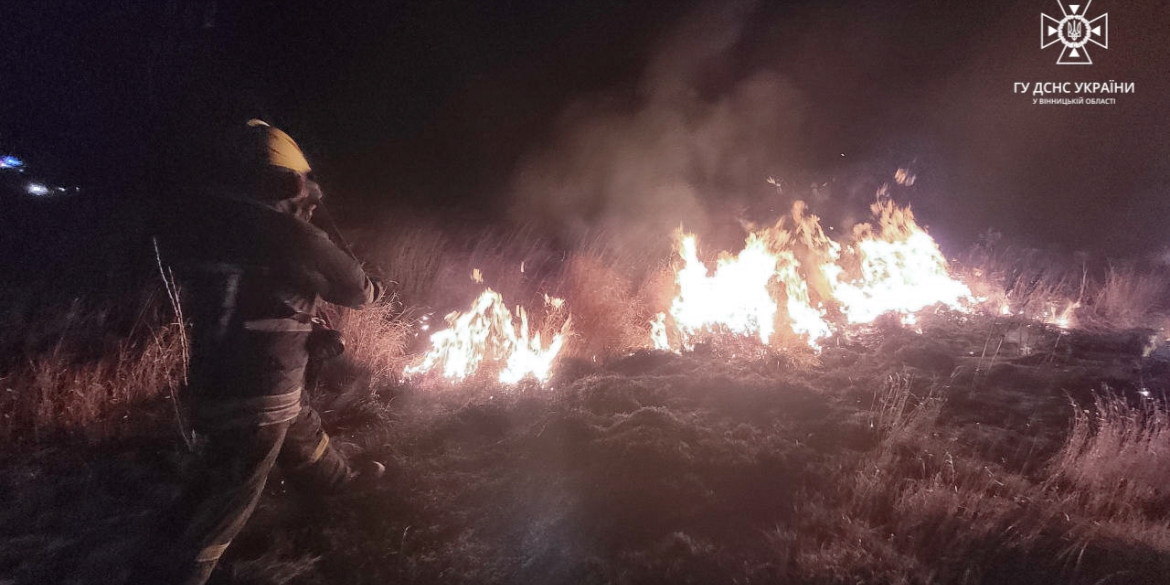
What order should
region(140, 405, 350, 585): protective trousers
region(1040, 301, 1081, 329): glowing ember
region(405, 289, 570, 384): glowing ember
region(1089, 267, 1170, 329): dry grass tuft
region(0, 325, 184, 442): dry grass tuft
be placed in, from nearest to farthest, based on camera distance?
1. region(140, 405, 350, 585): protective trousers
2. region(0, 325, 184, 442): dry grass tuft
3. region(405, 289, 570, 384): glowing ember
4. region(1040, 301, 1081, 329): glowing ember
5. region(1089, 267, 1170, 329): dry grass tuft

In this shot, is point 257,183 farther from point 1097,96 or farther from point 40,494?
point 1097,96

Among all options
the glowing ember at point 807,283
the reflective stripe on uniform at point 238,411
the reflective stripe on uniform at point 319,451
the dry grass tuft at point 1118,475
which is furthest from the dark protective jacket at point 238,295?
the dry grass tuft at point 1118,475

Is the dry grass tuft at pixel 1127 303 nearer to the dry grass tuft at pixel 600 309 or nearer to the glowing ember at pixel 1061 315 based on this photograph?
the glowing ember at pixel 1061 315

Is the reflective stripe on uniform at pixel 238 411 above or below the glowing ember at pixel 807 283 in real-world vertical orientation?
below

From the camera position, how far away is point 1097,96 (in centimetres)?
1138

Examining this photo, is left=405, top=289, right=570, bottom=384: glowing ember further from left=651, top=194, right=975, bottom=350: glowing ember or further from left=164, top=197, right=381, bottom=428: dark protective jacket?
left=164, top=197, right=381, bottom=428: dark protective jacket

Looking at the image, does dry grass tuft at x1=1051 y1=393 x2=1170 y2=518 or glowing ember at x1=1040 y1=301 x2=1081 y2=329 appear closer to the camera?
dry grass tuft at x1=1051 y1=393 x2=1170 y2=518

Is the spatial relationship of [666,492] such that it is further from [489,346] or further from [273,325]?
[489,346]

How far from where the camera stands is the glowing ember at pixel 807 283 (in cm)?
723

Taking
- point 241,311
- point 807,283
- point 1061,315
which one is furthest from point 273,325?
point 1061,315

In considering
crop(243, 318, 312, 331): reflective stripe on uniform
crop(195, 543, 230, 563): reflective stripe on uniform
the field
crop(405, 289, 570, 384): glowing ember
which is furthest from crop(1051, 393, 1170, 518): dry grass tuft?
crop(195, 543, 230, 563): reflective stripe on uniform

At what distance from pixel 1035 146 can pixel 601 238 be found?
42.7 ft

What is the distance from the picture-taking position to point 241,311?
262 centimetres

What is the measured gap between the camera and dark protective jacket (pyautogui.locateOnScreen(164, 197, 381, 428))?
259 centimetres
